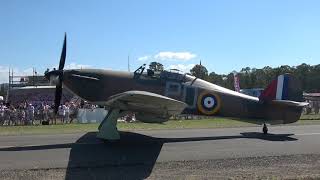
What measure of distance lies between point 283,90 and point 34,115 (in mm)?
18413

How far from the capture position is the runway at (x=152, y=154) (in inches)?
404

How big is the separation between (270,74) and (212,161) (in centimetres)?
11289

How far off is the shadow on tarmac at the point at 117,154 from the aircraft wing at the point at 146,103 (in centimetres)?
114

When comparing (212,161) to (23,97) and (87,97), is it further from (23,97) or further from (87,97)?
(23,97)

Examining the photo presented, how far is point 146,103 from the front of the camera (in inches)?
528

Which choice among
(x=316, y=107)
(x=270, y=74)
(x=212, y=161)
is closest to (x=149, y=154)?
(x=212, y=161)

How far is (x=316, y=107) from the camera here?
4009cm

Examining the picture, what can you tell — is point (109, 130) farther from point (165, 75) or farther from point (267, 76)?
point (267, 76)

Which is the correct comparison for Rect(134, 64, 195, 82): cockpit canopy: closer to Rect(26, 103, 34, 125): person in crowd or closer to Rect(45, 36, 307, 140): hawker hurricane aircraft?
Rect(45, 36, 307, 140): hawker hurricane aircraft

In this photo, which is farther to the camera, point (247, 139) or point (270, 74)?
point (270, 74)

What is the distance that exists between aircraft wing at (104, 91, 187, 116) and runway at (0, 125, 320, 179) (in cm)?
113

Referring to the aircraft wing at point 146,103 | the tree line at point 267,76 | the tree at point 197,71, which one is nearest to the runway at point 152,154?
the aircraft wing at point 146,103

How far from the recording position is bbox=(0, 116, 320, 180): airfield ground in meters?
9.76

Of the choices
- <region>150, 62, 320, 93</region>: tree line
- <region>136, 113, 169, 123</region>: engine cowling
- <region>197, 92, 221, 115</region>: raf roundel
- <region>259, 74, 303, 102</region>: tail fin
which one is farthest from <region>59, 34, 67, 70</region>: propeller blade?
<region>150, 62, 320, 93</region>: tree line
